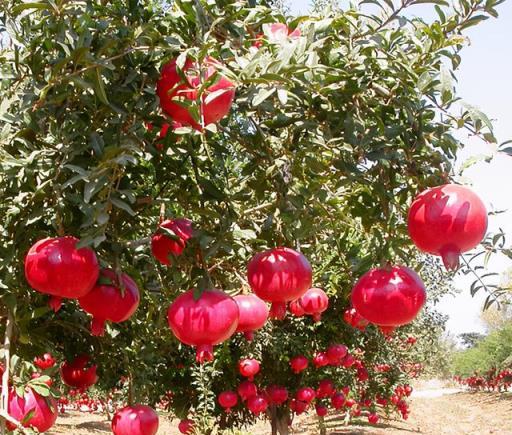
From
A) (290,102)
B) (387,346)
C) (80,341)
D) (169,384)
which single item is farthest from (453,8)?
(387,346)

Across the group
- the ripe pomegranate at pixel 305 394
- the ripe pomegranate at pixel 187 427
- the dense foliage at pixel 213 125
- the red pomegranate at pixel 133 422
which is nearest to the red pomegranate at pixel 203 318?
the dense foliage at pixel 213 125

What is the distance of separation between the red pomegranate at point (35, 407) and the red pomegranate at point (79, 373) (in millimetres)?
783

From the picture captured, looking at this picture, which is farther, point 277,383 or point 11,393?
point 277,383

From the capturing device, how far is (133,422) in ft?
6.68

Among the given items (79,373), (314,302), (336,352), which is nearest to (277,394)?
(336,352)

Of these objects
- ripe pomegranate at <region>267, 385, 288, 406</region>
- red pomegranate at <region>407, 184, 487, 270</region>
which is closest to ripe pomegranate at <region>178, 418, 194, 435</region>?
ripe pomegranate at <region>267, 385, 288, 406</region>

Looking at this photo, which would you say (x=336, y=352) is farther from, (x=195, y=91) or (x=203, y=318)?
(x=195, y=91)

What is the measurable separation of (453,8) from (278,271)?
2.18 feet

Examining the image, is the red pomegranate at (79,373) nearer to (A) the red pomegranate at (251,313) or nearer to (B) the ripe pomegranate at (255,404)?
(A) the red pomegranate at (251,313)

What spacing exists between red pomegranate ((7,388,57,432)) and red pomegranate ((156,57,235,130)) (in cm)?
78

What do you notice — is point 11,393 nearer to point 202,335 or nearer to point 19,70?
point 202,335

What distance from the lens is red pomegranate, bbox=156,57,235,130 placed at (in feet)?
3.68

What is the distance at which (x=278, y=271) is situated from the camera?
1.40 metres

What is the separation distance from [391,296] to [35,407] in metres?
0.90
